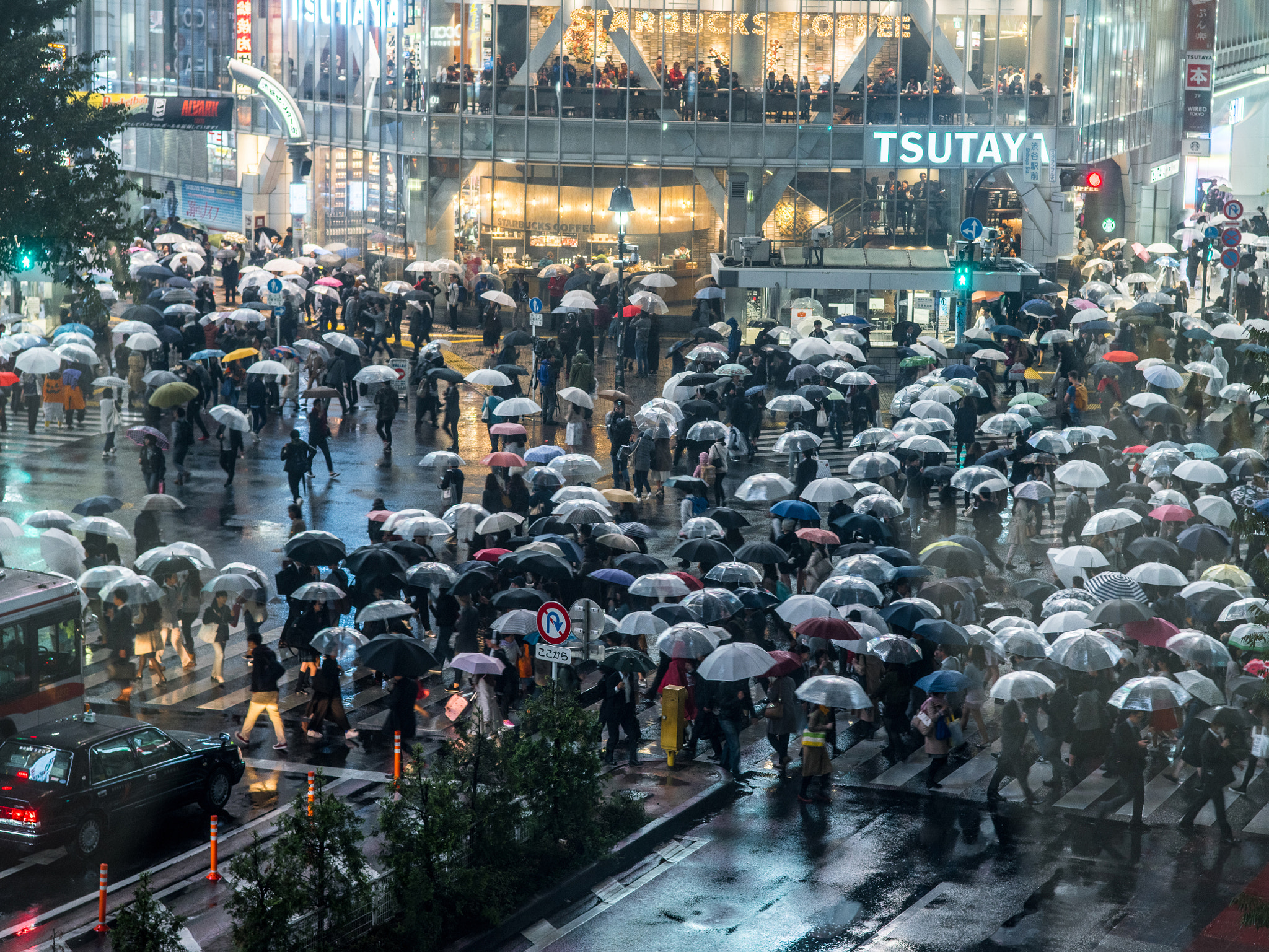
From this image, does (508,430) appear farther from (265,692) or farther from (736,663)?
(736,663)

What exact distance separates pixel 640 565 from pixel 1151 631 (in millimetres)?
6852

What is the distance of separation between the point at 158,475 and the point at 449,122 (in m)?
31.3

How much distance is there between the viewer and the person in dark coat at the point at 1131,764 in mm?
17984

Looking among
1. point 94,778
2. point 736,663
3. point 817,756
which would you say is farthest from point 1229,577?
point 94,778

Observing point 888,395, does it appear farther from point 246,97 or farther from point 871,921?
point 246,97

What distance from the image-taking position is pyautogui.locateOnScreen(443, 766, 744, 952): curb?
49.9 ft

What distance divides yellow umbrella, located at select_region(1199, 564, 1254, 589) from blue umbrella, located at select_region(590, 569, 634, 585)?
25.6ft

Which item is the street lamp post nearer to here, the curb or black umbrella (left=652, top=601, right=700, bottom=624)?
black umbrella (left=652, top=601, right=700, bottom=624)

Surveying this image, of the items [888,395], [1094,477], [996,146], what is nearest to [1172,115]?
[996,146]

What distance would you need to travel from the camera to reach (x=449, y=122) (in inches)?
2347

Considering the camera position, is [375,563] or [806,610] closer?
[806,610]

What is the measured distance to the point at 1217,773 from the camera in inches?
698

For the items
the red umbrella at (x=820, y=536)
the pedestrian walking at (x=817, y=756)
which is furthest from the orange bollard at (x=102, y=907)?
the red umbrella at (x=820, y=536)

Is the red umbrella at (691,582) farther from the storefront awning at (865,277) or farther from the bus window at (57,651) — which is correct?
the storefront awning at (865,277)
